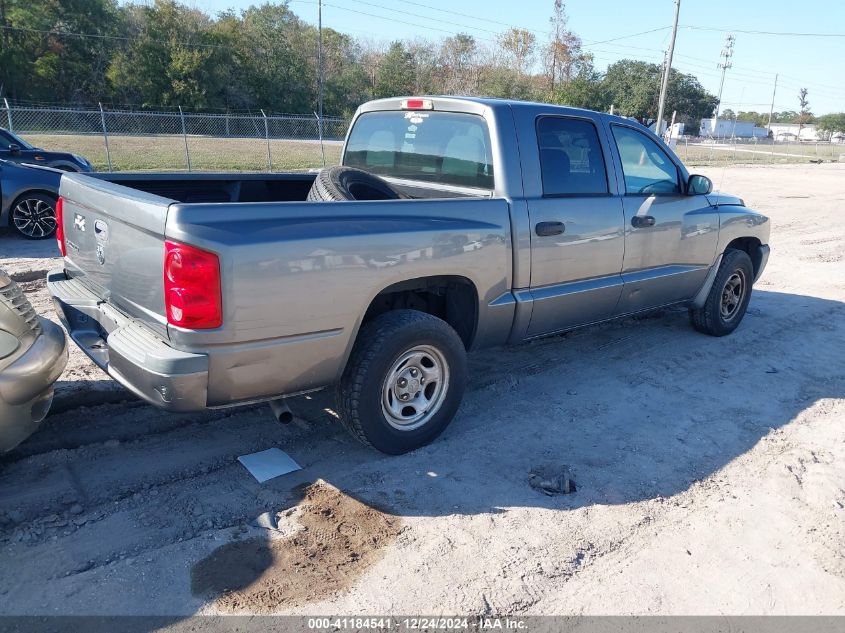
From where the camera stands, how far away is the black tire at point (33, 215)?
9.16 metres

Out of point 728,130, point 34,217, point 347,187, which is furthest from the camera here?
point 728,130

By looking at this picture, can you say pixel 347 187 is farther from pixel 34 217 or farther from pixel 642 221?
pixel 34 217

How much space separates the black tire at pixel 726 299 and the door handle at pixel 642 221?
1.40 m

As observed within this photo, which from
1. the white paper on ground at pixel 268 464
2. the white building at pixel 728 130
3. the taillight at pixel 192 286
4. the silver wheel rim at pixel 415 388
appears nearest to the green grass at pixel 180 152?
the white paper on ground at pixel 268 464

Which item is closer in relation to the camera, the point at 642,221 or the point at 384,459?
the point at 384,459

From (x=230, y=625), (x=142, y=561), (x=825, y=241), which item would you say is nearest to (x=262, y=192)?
(x=142, y=561)

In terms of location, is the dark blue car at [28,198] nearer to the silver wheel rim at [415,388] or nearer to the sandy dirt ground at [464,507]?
the sandy dirt ground at [464,507]

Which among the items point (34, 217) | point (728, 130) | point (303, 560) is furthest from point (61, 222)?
point (728, 130)

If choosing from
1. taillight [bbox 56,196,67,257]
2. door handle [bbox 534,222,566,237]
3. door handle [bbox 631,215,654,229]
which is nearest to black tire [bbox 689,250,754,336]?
door handle [bbox 631,215,654,229]

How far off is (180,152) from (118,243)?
871 inches

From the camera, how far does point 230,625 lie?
258 cm

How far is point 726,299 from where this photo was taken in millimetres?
6367

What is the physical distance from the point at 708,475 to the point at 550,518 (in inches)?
44.4

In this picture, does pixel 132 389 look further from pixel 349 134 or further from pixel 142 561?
pixel 349 134
